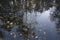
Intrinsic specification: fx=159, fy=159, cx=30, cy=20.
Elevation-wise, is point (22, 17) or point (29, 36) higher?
point (22, 17)

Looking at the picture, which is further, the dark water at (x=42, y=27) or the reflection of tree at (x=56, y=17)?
the reflection of tree at (x=56, y=17)

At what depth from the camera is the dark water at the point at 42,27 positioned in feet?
4.15

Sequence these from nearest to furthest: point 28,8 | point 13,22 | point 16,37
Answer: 1. point 16,37
2. point 13,22
3. point 28,8

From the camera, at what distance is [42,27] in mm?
1352

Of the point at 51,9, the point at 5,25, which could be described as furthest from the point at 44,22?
the point at 5,25

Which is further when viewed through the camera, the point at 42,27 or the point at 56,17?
the point at 56,17

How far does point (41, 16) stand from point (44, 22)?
0.08 m

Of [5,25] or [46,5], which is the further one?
[46,5]

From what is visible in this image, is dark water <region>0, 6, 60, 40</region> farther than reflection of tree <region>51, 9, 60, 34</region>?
No

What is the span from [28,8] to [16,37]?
36 cm

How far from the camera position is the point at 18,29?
4.39 ft

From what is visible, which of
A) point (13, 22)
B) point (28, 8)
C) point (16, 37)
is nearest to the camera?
point (16, 37)

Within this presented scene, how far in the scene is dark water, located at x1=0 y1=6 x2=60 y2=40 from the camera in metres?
1.26

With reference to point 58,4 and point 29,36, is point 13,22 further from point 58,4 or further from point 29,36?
point 58,4
